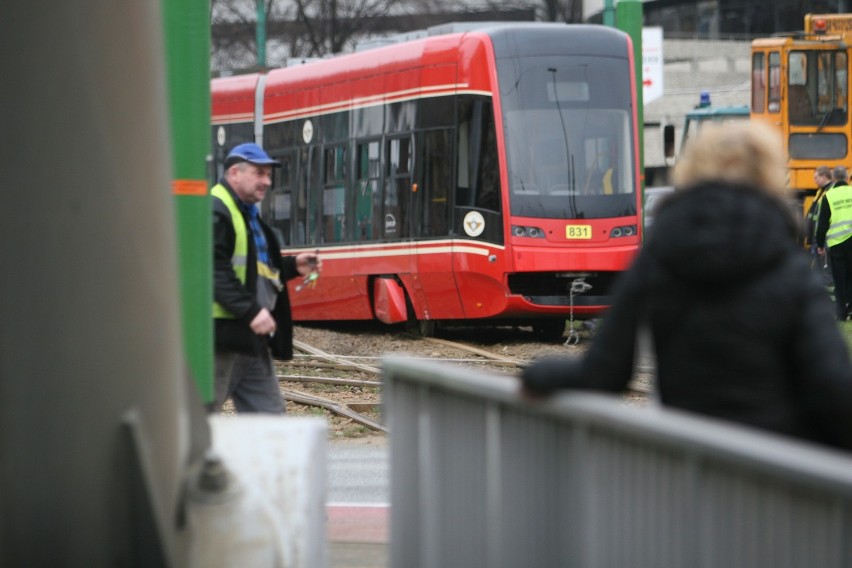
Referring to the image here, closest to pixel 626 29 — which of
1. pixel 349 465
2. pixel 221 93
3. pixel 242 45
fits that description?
pixel 221 93

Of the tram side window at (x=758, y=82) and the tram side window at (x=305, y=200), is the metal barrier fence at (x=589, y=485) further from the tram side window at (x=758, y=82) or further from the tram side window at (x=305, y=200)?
the tram side window at (x=758, y=82)

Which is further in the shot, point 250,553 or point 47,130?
point 250,553

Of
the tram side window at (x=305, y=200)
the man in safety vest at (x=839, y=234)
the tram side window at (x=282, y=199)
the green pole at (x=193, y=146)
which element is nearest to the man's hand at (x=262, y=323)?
the green pole at (x=193, y=146)

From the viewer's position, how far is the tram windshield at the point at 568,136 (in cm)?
1648

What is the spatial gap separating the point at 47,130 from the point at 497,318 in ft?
46.9

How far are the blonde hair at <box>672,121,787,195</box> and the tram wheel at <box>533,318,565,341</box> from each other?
584 inches

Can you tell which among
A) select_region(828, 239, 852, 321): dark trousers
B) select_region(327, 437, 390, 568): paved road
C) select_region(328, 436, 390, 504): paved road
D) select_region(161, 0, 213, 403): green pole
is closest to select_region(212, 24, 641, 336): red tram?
select_region(828, 239, 852, 321): dark trousers

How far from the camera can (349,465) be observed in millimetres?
9062

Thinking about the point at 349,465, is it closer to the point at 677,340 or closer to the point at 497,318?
the point at 677,340

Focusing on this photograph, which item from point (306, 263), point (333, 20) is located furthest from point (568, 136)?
point (333, 20)

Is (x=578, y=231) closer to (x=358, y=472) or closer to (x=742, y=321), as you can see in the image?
(x=358, y=472)

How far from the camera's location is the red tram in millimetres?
16469

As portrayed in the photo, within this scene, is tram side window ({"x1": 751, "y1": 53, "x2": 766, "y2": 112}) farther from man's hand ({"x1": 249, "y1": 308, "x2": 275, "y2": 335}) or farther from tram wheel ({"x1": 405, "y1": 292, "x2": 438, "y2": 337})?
man's hand ({"x1": 249, "y1": 308, "x2": 275, "y2": 335})

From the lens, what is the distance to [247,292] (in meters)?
6.77
